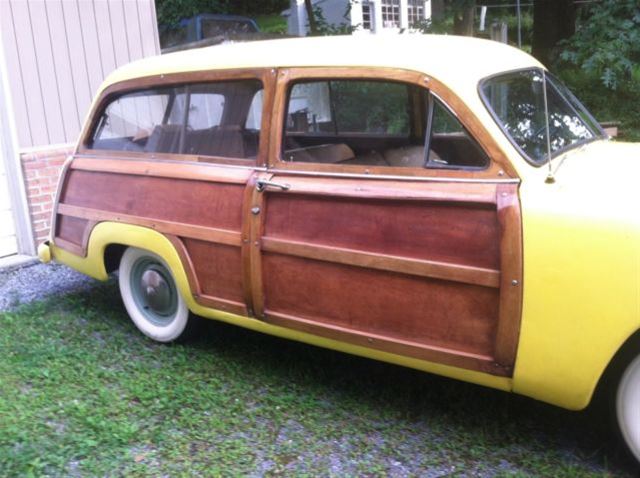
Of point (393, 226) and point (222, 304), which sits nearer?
point (393, 226)

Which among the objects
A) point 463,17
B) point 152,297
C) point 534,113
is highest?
point 463,17

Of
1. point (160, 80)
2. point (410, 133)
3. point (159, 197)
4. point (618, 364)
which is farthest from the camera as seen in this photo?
point (160, 80)

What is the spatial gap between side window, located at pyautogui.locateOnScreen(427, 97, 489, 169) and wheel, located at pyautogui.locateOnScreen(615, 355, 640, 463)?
3.43 feet

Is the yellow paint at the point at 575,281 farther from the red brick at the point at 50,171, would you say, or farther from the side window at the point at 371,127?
the red brick at the point at 50,171

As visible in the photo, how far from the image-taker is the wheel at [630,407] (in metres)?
2.81

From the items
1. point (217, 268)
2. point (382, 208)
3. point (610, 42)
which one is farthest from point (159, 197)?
point (610, 42)

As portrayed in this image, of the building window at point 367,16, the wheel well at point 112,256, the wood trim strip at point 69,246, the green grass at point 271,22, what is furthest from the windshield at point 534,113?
the building window at point 367,16

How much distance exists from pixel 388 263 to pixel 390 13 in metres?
21.7

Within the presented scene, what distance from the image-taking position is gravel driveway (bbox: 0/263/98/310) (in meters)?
5.47

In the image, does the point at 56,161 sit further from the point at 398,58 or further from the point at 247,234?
the point at 398,58

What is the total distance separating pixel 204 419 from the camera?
139 inches

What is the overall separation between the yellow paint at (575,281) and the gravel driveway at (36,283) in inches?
157

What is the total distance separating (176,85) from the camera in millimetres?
4199

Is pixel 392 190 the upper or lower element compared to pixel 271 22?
lower
